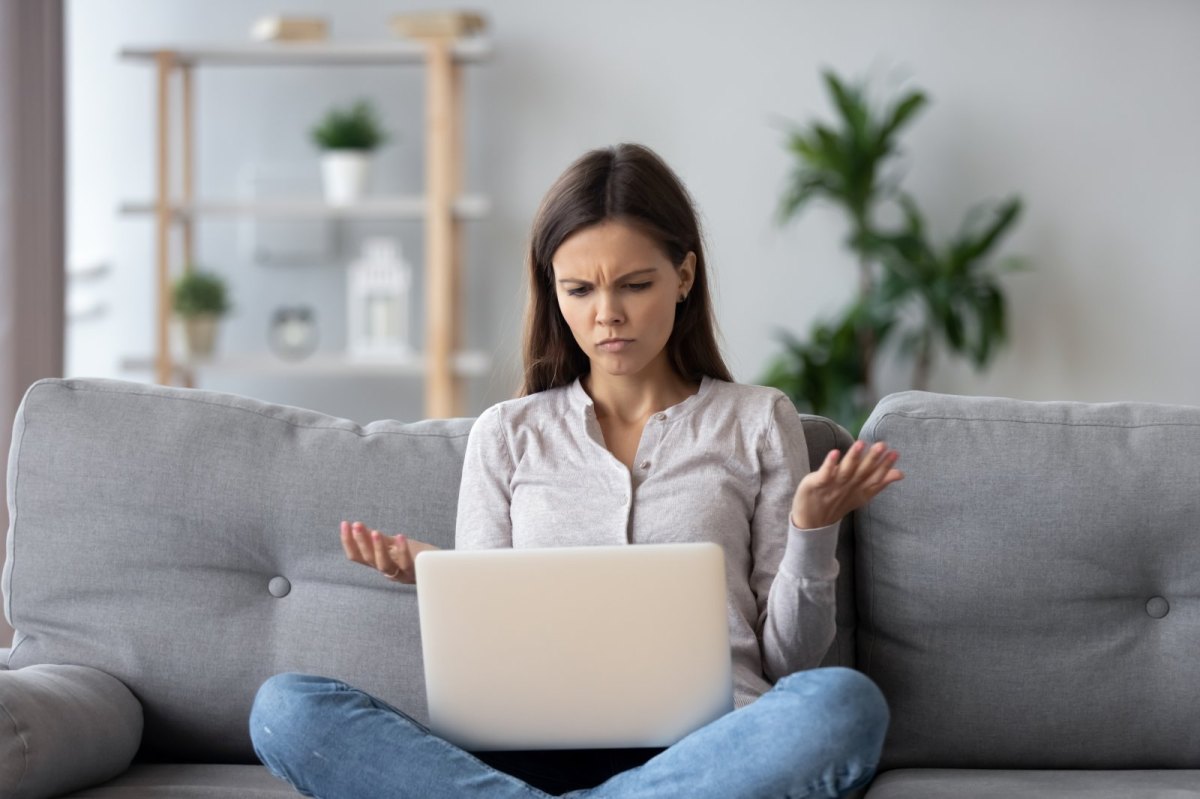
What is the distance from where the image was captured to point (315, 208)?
3.92m

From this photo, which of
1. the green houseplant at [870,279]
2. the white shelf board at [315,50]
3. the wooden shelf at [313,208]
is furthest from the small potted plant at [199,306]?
the green houseplant at [870,279]

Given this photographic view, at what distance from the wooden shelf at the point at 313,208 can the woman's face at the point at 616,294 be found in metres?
2.27

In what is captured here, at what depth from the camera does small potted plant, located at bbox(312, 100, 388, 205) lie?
13.0 feet

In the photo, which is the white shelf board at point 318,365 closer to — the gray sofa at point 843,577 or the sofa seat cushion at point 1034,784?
the gray sofa at point 843,577

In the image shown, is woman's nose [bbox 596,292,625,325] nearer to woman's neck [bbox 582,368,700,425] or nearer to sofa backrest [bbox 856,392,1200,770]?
woman's neck [bbox 582,368,700,425]

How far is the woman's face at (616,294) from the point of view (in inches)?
63.4

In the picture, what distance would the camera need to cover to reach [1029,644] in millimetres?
1627

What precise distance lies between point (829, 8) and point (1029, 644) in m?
2.90

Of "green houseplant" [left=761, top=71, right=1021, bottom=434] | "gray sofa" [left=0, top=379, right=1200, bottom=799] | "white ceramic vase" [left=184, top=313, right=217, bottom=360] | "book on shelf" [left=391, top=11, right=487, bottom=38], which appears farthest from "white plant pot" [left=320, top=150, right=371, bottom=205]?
"gray sofa" [left=0, top=379, right=1200, bottom=799]

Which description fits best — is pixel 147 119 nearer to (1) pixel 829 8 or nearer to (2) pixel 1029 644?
(1) pixel 829 8

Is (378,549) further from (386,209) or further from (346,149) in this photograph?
(346,149)

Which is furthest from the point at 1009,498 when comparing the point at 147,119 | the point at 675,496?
the point at 147,119

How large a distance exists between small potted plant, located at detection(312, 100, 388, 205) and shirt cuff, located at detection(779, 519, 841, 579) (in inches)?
109

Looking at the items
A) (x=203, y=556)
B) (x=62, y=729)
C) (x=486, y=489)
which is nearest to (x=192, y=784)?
(x=62, y=729)
